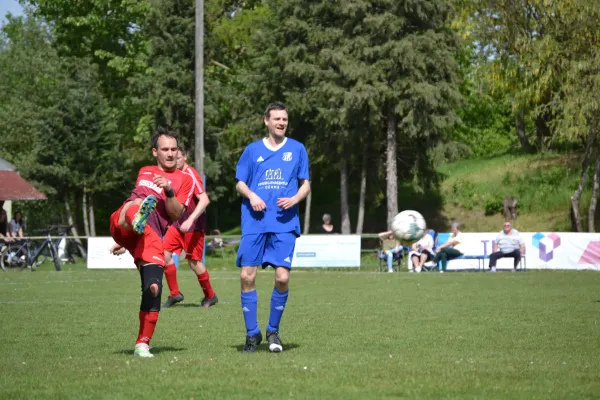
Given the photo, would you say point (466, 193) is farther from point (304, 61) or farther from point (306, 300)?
point (306, 300)

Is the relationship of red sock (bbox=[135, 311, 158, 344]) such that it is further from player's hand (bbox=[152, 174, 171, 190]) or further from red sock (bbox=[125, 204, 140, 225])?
player's hand (bbox=[152, 174, 171, 190])

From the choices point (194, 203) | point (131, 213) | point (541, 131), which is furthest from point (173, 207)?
point (541, 131)

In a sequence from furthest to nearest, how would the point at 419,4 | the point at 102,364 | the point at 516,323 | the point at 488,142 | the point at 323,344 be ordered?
1. the point at 488,142
2. the point at 419,4
3. the point at 516,323
4. the point at 323,344
5. the point at 102,364

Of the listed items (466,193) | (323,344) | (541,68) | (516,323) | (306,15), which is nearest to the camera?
(323,344)

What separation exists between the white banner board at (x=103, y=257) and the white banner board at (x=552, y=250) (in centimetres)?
963

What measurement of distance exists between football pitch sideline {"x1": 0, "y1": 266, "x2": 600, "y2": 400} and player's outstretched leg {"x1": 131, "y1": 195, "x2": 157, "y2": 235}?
106 cm

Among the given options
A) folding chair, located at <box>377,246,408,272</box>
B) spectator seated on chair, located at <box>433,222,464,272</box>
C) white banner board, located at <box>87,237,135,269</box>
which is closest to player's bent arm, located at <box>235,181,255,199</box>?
spectator seated on chair, located at <box>433,222,464,272</box>

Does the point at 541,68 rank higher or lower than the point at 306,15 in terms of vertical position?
lower

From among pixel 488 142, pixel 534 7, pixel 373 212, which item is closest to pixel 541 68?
pixel 534 7

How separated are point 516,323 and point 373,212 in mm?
41411

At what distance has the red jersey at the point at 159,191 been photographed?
8.75 metres

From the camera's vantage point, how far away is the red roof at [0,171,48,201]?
125ft

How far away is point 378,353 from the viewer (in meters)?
8.69

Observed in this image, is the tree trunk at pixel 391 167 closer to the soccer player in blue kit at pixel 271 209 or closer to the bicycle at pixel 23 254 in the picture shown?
the bicycle at pixel 23 254
